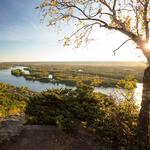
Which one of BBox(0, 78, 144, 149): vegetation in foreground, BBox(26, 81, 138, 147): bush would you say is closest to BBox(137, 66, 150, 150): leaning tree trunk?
BBox(0, 78, 144, 149): vegetation in foreground

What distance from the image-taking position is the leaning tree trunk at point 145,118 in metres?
12.3

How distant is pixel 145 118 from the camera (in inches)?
490

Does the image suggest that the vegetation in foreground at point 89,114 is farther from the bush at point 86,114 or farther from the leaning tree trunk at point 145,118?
the leaning tree trunk at point 145,118

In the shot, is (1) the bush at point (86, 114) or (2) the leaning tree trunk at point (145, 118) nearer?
(2) the leaning tree trunk at point (145, 118)

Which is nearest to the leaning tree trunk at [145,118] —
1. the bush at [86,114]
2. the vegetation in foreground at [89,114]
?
the vegetation in foreground at [89,114]

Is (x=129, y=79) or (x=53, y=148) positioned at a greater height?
(x=129, y=79)

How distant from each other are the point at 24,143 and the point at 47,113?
2829 millimetres

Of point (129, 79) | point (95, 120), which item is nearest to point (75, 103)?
point (95, 120)

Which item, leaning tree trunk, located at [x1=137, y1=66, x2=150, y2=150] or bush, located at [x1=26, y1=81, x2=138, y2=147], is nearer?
leaning tree trunk, located at [x1=137, y1=66, x2=150, y2=150]

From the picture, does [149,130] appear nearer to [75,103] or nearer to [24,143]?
[75,103]

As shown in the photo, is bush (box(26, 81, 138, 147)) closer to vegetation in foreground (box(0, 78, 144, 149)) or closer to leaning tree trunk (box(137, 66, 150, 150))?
vegetation in foreground (box(0, 78, 144, 149))

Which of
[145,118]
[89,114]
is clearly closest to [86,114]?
[89,114]

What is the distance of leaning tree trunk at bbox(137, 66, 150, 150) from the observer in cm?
1228

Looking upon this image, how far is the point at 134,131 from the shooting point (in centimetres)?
1326
